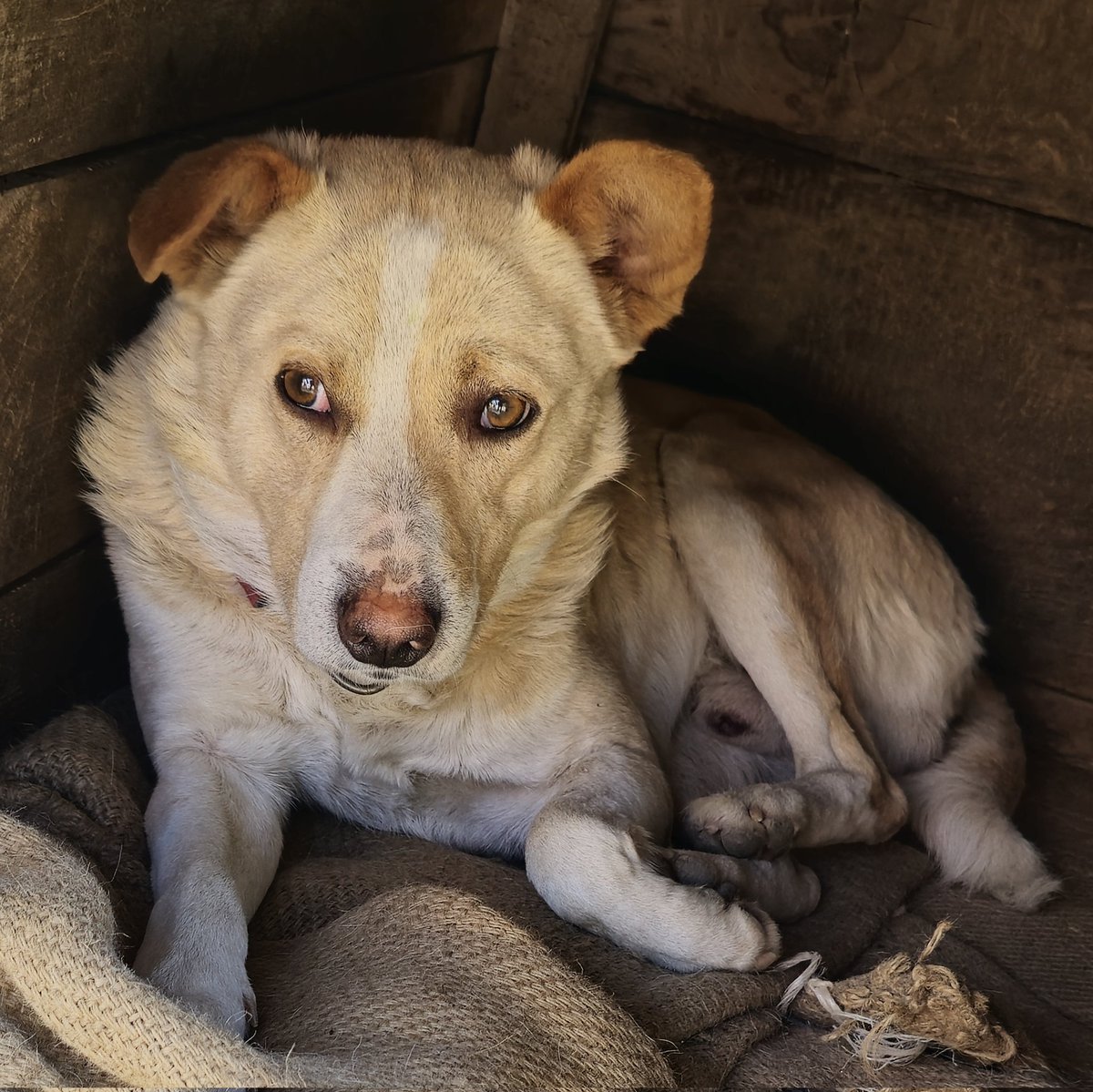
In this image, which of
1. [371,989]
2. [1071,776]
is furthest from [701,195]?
[1071,776]

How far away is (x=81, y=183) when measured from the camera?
2.49 meters

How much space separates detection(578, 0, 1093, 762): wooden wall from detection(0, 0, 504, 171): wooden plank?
86 cm

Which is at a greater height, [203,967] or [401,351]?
[401,351]

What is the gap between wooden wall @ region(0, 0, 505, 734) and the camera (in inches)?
92.4

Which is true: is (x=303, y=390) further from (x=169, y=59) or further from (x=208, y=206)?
(x=169, y=59)

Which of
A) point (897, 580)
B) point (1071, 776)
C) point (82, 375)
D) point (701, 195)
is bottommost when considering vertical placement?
point (1071, 776)

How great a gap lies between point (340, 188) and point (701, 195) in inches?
27.0

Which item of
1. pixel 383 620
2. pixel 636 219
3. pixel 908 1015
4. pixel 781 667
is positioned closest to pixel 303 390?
pixel 383 620

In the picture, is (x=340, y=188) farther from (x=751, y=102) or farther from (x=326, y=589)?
(x=751, y=102)

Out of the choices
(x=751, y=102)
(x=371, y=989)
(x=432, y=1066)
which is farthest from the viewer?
(x=751, y=102)

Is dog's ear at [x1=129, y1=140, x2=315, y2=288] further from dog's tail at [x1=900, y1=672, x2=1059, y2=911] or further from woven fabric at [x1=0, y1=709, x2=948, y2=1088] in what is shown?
dog's tail at [x1=900, y1=672, x2=1059, y2=911]

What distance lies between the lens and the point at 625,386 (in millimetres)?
3635

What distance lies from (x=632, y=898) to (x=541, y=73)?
2.56m

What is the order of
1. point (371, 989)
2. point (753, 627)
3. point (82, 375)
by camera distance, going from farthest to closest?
point (753, 627)
point (82, 375)
point (371, 989)
